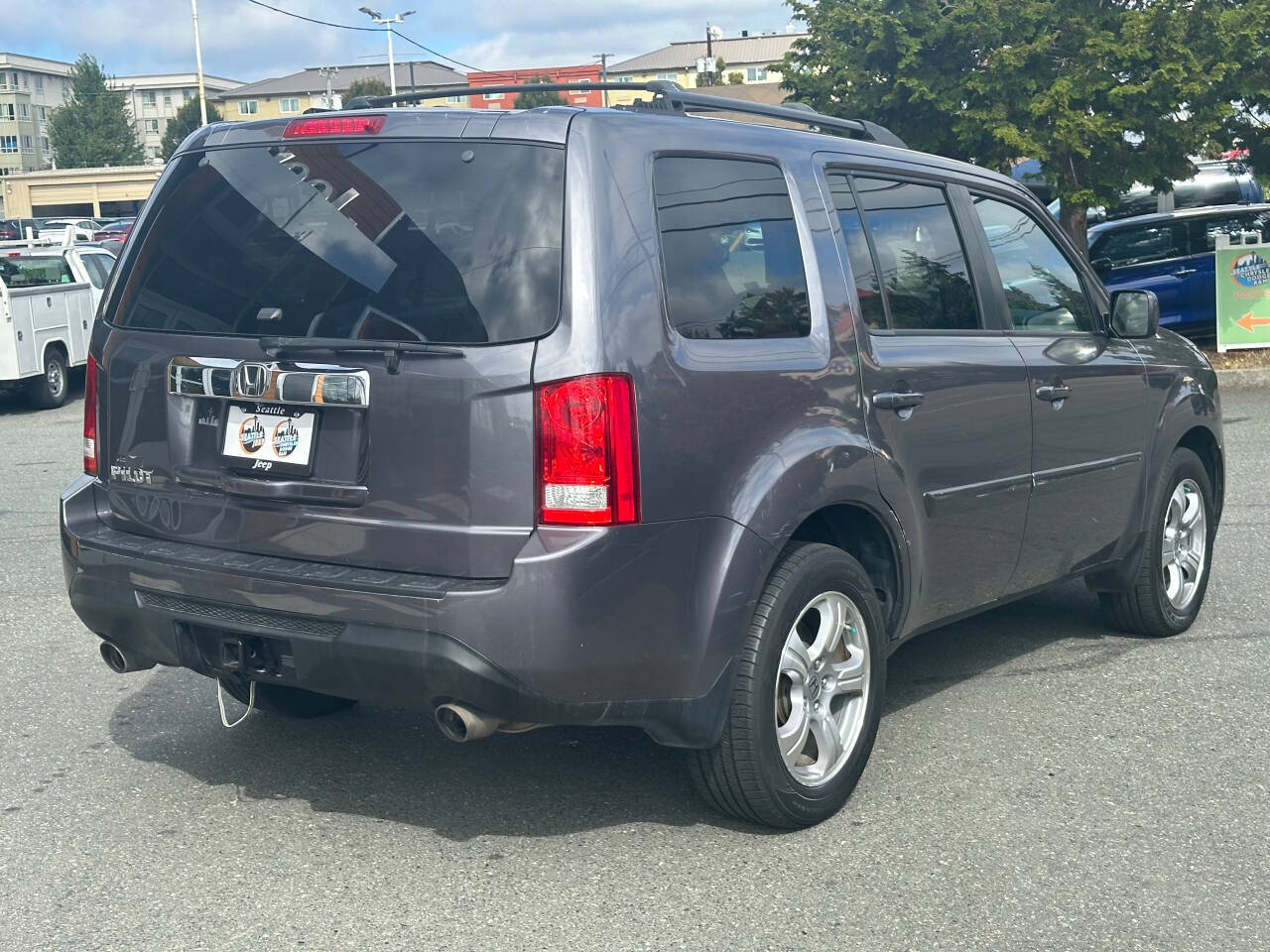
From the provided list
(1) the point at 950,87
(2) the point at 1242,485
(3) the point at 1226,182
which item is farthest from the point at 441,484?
(3) the point at 1226,182

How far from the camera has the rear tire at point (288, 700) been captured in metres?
5.00

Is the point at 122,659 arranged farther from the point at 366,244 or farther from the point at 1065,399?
the point at 1065,399

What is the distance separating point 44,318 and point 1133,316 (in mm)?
13881

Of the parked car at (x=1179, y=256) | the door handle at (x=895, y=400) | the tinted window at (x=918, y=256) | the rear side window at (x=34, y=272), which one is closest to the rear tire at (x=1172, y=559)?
the tinted window at (x=918, y=256)

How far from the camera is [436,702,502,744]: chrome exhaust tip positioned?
364cm

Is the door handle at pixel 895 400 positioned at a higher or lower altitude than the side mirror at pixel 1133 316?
lower

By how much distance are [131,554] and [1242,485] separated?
7924 mm

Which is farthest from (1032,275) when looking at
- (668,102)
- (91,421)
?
(91,421)

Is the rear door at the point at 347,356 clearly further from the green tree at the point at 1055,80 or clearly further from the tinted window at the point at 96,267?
the tinted window at the point at 96,267

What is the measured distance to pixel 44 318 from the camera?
16.6 m

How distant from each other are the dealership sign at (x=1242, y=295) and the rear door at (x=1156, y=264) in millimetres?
1063

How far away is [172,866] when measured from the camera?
3.87 meters

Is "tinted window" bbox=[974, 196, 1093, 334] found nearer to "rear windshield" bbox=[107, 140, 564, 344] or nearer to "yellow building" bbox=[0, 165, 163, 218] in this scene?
"rear windshield" bbox=[107, 140, 564, 344]

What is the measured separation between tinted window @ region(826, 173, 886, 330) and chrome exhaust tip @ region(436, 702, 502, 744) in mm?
1674
